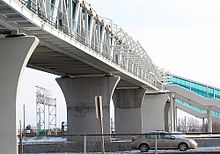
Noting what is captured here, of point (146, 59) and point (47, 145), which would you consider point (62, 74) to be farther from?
point (146, 59)

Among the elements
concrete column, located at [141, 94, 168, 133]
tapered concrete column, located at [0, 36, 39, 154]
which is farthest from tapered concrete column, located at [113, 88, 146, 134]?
tapered concrete column, located at [0, 36, 39, 154]

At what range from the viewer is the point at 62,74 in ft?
152

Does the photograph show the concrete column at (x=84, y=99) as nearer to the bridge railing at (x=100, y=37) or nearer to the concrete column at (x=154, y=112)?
the bridge railing at (x=100, y=37)

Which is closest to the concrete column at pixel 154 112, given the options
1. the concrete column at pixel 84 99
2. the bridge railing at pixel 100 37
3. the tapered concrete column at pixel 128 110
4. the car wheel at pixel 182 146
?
the bridge railing at pixel 100 37

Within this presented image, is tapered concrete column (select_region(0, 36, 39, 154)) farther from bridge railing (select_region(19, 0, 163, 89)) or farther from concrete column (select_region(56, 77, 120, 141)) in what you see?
concrete column (select_region(56, 77, 120, 141))

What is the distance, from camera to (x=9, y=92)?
65.1 ft

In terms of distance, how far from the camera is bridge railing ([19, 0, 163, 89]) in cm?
2341

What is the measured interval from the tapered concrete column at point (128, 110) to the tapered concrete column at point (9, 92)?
146 feet

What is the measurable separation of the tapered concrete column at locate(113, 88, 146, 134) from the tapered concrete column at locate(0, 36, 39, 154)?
4459cm

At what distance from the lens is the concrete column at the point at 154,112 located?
77.3 metres

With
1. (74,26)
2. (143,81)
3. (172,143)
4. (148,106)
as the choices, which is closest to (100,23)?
(74,26)

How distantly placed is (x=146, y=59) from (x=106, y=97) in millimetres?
20887

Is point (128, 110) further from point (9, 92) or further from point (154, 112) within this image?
point (9, 92)

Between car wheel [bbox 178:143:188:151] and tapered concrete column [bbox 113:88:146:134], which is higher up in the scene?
tapered concrete column [bbox 113:88:146:134]
